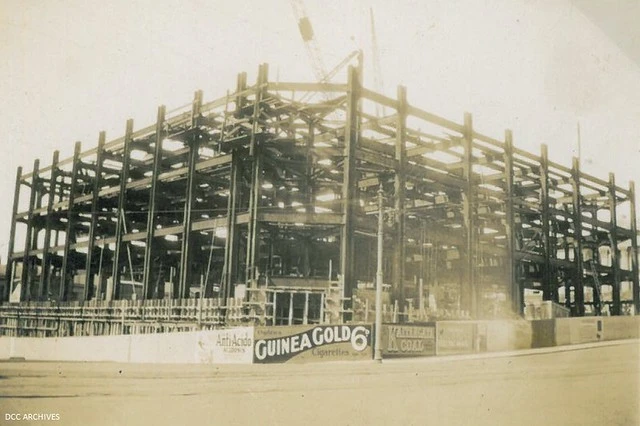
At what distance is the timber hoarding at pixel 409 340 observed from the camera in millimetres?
24406

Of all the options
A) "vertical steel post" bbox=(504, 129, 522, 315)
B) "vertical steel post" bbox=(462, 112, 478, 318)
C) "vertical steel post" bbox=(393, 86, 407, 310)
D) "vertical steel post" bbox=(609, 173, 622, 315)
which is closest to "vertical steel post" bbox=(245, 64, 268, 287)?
"vertical steel post" bbox=(393, 86, 407, 310)

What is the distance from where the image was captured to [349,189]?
29625mm

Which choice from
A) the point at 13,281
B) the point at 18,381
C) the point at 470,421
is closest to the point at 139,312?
the point at 18,381

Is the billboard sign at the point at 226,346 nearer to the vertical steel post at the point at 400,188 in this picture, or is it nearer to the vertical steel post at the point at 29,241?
the vertical steel post at the point at 400,188

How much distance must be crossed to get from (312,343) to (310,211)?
1067cm

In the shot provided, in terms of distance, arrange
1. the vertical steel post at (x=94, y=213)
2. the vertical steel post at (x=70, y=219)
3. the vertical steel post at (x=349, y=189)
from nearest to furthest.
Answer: the vertical steel post at (x=349, y=189)
the vertical steel post at (x=94, y=213)
the vertical steel post at (x=70, y=219)

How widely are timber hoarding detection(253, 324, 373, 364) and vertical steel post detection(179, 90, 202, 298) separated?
13.8 m

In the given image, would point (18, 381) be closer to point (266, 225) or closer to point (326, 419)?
point (326, 419)

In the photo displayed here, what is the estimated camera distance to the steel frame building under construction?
31.0 meters

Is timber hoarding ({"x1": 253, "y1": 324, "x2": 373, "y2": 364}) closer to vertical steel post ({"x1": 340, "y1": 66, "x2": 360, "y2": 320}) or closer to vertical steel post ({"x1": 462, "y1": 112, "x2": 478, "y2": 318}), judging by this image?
vertical steel post ({"x1": 340, "y1": 66, "x2": 360, "y2": 320})

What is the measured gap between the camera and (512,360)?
21844 mm

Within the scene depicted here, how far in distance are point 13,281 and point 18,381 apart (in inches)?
1842

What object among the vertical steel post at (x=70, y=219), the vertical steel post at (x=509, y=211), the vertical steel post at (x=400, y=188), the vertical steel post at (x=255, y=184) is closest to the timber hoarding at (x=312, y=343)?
the vertical steel post at (x=255, y=184)

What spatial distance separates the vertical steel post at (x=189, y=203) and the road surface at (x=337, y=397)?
57.9 feet
